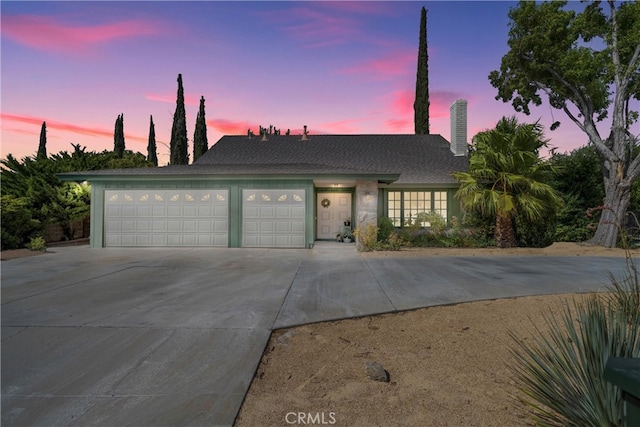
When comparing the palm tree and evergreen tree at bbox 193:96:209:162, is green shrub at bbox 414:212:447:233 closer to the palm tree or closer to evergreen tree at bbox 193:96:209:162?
the palm tree

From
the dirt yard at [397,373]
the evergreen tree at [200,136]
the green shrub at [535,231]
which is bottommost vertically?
the dirt yard at [397,373]

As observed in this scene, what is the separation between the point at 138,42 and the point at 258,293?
1208cm

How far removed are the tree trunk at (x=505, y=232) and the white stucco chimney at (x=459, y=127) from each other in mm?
6556

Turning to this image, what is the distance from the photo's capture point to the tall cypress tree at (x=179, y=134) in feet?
99.3

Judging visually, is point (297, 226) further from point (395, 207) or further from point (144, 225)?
point (144, 225)

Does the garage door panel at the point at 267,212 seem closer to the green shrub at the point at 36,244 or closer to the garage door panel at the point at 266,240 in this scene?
the garage door panel at the point at 266,240

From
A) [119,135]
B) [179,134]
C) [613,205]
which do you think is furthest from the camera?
[119,135]

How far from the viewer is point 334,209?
55.9ft

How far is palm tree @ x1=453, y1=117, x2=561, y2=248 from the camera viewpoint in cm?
1333

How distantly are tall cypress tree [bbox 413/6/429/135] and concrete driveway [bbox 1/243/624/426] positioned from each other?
54.5ft

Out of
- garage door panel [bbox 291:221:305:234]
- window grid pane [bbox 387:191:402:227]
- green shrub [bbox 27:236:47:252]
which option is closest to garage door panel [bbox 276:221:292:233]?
garage door panel [bbox 291:221:305:234]

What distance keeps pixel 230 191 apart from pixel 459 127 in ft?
45.0

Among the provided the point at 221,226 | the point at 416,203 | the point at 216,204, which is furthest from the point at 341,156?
the point at 221,226

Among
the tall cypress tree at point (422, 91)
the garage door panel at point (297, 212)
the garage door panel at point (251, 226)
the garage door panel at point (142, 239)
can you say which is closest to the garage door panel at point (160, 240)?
the garage door panel at point (142, 239)
